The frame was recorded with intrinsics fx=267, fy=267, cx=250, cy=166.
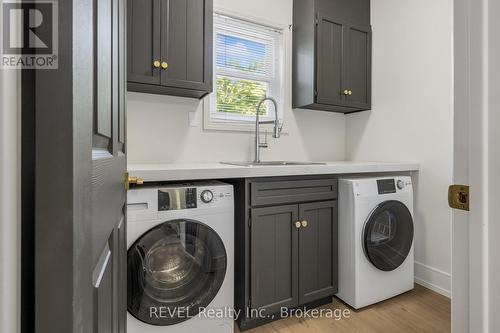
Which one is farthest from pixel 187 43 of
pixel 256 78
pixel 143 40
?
pixel 256 78

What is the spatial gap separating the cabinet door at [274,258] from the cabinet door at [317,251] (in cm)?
6

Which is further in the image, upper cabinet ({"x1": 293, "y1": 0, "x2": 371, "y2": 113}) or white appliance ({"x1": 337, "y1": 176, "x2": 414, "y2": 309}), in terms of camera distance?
upper cabinet ({"x1": 293, "y1": 0, "x2": 371, "y2": 113})

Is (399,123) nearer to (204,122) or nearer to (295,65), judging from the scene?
(295,65)

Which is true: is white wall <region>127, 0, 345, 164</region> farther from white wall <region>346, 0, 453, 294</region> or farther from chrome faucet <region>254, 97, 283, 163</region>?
white wall <region>346, 0, 453, 294</region>

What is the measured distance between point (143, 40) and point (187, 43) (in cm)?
30

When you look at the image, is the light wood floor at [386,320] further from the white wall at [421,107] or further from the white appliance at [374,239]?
the white wall at [421,107]

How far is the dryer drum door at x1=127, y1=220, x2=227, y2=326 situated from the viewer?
4.49ft

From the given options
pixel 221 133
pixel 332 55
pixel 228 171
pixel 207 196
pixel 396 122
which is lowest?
pixel 207 196

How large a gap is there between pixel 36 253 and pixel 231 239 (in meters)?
1.40

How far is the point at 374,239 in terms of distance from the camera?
2041mm

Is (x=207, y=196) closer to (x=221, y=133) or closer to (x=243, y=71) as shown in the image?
(x=221, y=133)

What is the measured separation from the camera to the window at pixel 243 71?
2.46 m

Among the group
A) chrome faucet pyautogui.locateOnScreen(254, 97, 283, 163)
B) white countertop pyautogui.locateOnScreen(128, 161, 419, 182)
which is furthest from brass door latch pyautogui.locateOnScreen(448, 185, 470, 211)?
chrome faucet pyautogui.locateOnScreen(254, 97, 283, 163)

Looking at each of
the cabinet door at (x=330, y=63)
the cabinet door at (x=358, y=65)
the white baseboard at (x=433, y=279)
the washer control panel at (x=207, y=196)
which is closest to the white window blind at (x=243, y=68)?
the cabinet door at (x=330, y=63)
